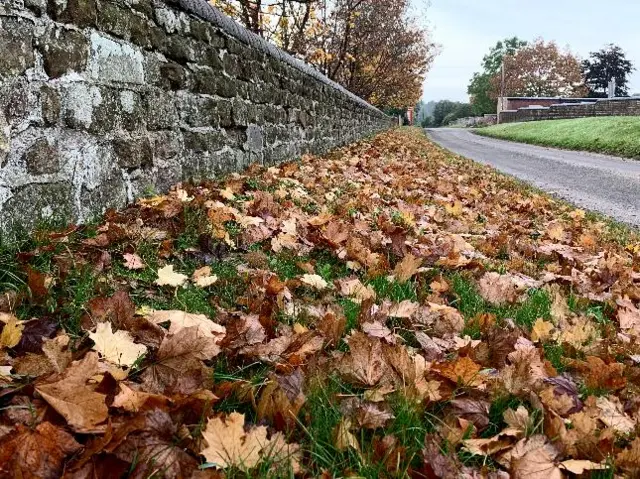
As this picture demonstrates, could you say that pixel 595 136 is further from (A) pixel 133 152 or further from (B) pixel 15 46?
(B) pixel 15 46

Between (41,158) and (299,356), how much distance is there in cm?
143

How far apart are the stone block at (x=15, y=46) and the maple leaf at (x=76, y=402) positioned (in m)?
1.31

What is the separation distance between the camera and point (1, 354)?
1.42 metres

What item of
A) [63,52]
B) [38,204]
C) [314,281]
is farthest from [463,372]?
[63,52]

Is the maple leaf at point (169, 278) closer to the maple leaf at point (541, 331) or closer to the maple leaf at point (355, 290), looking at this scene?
the maple leaf at point (355, 290)

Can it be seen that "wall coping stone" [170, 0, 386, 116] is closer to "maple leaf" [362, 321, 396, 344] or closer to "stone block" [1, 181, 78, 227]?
"stone block" [1, 181, 78, 227]

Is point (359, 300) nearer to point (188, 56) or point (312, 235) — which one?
point (312, 235)

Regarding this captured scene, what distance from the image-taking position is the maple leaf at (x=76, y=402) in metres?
1.16

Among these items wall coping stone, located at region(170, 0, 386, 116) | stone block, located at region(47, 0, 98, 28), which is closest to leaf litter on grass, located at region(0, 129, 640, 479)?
stone block, located at region(47, 0, 98, 28)

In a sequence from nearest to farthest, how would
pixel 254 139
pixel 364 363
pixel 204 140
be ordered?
1. pixel 364 363
2. pixel 204 140
3. pixel 254 139

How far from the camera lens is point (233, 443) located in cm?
119

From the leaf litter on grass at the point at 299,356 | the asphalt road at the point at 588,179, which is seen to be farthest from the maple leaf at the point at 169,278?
the asphalt road at the point at 588,179

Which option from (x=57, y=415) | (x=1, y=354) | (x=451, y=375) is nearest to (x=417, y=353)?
(x=451, y=375)

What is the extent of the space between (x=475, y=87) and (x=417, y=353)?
95191 millimetres
